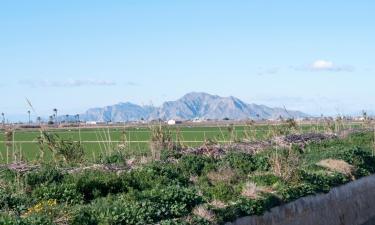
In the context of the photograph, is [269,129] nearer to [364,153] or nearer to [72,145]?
[364,153]

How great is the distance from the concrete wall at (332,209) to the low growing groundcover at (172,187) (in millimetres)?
212

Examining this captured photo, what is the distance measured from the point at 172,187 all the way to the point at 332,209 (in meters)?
6.29

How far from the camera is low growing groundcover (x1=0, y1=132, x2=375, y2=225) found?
541 inches

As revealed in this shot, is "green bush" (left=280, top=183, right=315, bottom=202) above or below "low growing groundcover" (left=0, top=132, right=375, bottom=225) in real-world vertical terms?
below

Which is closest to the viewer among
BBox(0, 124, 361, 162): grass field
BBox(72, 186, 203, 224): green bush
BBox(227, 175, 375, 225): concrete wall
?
BBox(72, 186, 203, 224): green bush

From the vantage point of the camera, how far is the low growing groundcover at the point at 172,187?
13.7 metres

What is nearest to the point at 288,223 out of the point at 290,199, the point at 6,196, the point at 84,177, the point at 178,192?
the point at 290,199

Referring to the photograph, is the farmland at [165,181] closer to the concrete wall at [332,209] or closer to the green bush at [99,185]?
the green bush at [99,185]

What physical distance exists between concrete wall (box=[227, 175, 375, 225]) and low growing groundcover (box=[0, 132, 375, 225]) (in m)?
0.21

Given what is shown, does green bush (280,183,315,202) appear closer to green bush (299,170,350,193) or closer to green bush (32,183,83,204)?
green bush (299,170,350,193)

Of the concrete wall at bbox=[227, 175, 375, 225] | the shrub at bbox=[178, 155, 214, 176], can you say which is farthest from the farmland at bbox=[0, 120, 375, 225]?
the concrete wall at bbox=[227, 175, 375, 225]

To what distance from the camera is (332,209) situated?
20844 millimetres

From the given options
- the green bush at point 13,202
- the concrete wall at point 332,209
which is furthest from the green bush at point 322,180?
the green bush at point 13,202

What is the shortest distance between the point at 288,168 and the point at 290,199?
7.27 feet
